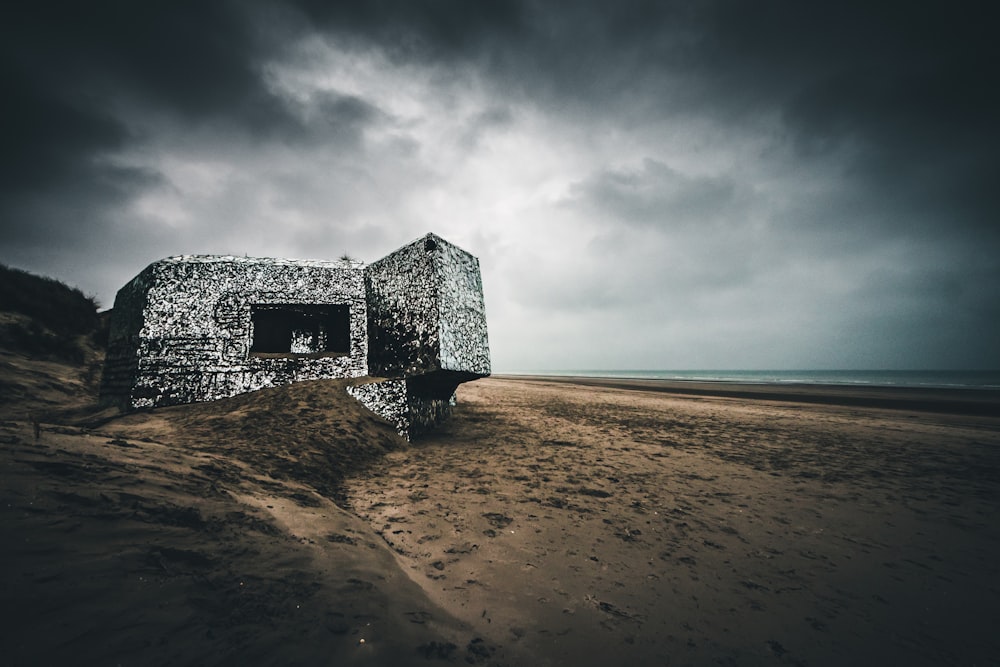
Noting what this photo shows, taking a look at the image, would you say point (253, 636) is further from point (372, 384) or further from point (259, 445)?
point (372, 384)

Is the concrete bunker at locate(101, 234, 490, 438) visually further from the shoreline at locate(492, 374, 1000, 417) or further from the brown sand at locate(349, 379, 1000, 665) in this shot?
the shoreline at locate(492, 374, 1000, 417)

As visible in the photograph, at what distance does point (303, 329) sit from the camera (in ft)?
14.9

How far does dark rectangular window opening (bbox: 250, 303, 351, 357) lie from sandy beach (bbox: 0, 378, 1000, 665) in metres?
1.02

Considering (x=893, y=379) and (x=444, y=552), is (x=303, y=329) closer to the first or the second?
(x=444, y=552)

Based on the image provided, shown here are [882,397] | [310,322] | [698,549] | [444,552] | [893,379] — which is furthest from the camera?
[893,379]

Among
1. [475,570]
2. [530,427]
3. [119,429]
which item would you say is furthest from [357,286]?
[475,570]

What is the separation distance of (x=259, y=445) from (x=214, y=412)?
0.96m

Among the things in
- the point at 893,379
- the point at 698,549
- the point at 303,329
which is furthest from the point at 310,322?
the point at 893,379

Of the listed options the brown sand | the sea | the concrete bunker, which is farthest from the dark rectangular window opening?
the sea

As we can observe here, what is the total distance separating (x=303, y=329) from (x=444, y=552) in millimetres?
3780

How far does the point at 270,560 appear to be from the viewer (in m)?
1.32

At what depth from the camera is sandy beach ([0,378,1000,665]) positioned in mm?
958

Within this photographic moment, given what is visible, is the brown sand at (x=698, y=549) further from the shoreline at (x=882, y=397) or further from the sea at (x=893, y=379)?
the sea at (x=893, y=379)

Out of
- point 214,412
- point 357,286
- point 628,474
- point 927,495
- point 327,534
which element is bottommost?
point 927,495
